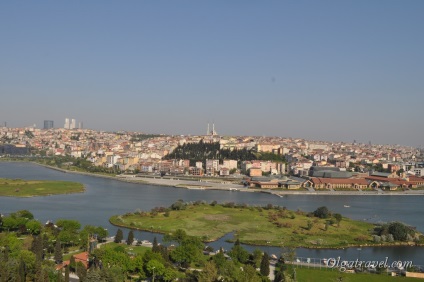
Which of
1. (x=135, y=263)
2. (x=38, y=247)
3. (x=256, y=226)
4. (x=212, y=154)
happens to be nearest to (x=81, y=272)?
(x=135, y=263)

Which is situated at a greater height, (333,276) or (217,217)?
(217,217)

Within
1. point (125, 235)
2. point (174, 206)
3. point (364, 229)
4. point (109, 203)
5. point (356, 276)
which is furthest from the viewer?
point (109, 203)

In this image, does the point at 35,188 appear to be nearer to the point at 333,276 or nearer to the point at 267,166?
the point at 333,276

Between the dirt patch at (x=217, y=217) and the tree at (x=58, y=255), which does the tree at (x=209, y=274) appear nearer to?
the tree at (x=58, y=255)

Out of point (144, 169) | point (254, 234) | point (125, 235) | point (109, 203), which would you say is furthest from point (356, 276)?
point (144, 169)

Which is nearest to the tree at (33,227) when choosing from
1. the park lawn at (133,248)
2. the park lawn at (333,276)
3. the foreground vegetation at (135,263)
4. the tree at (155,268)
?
the foreground vegetation at (135,263)

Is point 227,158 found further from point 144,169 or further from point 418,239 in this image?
point 418,239
